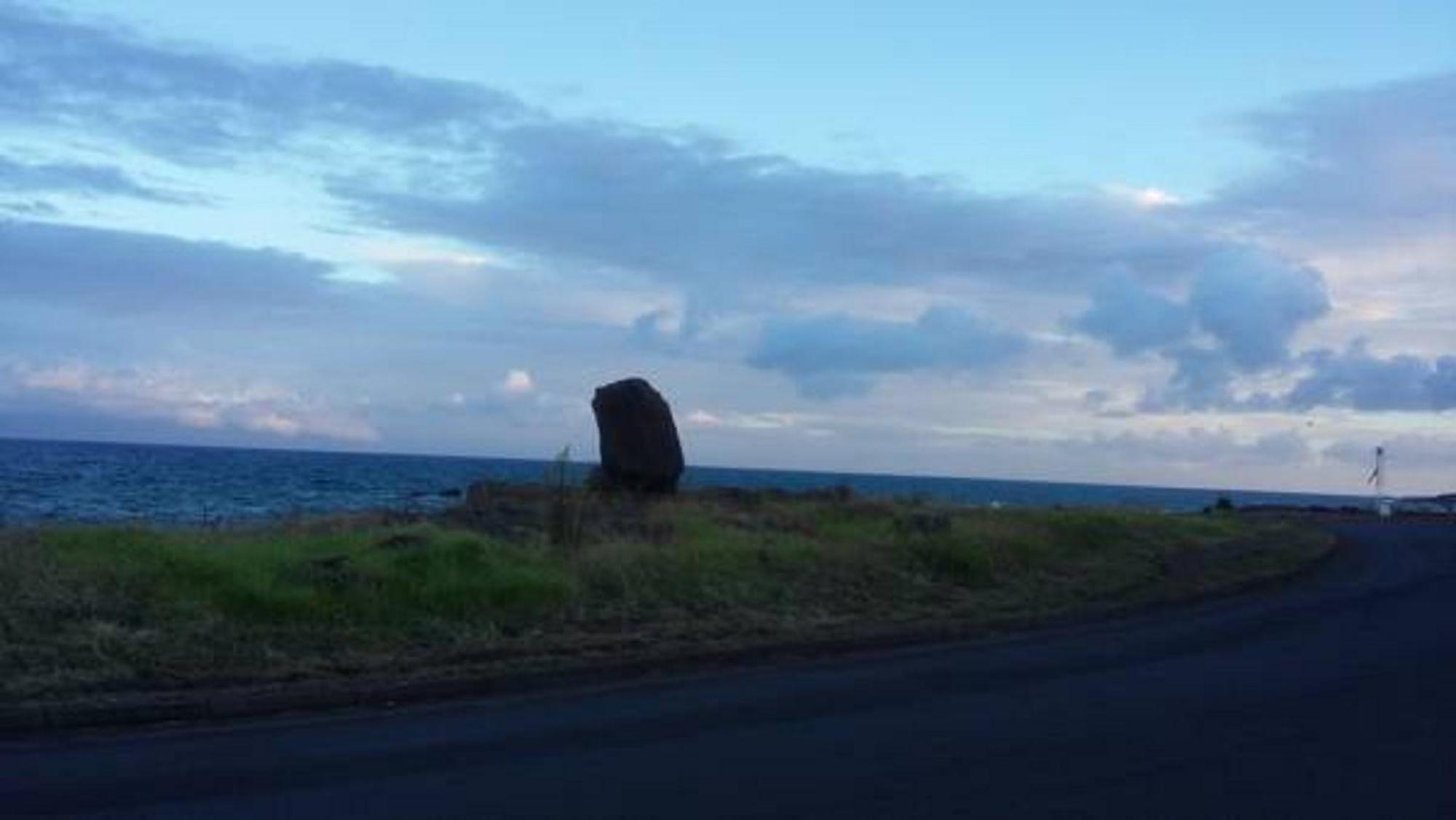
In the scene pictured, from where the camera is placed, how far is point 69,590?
47.9 ft

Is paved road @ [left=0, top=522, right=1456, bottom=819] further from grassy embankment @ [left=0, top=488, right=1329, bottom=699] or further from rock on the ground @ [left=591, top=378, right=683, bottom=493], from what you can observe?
rock on the ground @ [left=591, top=378, right=683, bottom=493]

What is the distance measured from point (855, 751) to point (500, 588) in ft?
22.6

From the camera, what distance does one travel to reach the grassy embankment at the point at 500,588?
45.5 ft

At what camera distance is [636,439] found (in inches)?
1246

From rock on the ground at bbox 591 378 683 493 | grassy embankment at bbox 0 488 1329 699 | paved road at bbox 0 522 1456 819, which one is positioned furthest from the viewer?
rock on the ground at bbox 591 378 683 493

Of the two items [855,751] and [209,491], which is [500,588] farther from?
[209,491]

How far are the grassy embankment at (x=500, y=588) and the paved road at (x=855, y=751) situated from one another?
171 centimetres

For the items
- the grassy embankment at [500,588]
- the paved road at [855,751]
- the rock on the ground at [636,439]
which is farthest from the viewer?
the rock on the ground at [636,439]

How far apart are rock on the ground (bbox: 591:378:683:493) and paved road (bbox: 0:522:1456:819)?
→ 15.6 m

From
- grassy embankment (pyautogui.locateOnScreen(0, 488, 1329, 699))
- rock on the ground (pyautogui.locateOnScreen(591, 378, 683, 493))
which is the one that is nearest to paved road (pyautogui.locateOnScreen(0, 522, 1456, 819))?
grassy embankment (pyautogui.locateOnScreen(0, 488, 1329, 699))

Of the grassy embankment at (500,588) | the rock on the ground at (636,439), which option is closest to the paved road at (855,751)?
the grassy embankment at (500,588)

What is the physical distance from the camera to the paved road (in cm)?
911

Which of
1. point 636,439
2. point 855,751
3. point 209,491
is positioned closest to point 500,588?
point 855,751

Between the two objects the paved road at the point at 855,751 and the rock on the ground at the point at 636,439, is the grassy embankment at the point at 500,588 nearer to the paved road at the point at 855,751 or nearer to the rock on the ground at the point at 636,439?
the paved road at the point at 855,751
